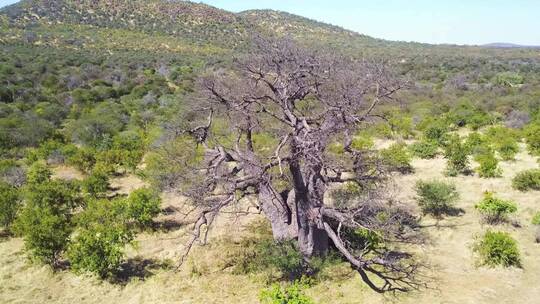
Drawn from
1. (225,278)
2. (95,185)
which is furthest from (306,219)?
(95,185)

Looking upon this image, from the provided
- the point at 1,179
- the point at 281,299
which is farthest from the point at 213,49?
the point at 281,299

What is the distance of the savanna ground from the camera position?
8.53 meters

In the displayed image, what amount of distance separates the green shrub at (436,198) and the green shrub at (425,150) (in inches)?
220

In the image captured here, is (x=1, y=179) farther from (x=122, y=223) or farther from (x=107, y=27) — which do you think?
(x=107, y=27)

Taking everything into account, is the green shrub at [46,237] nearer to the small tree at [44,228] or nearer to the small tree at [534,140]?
the small tree at [44,228]

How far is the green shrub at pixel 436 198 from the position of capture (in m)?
12.1

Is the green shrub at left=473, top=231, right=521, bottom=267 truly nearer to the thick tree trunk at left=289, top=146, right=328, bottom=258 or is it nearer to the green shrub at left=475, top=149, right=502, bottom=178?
the thick tree trunk at left=289, top=146, right=328, bottom=258

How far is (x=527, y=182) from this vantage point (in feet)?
45.3

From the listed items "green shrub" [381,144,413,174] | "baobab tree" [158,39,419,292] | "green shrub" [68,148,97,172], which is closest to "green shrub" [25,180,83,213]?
"green shrub" [68,148,97,172]

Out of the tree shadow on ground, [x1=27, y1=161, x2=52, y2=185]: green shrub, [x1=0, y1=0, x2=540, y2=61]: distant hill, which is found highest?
[x1=0, y1=0, x2=540, y2=61]: distant hill

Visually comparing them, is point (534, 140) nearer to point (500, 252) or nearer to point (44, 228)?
point (500, 252)

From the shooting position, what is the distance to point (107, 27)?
62.4m

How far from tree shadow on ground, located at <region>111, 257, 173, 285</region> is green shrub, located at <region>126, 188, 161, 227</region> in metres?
1.44

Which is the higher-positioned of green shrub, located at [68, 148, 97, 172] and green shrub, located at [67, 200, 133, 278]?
green shrub, located at [67, 200, 133, 278]
